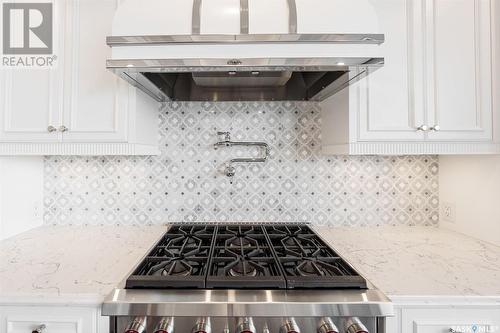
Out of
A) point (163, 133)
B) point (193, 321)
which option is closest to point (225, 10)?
point (163, 133)

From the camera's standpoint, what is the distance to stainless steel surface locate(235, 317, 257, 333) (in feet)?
2.83

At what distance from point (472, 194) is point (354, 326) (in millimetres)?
1105

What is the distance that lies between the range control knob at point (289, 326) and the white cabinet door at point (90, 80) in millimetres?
1044

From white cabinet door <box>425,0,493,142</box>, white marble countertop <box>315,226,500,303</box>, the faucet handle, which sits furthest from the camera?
the faucet handle

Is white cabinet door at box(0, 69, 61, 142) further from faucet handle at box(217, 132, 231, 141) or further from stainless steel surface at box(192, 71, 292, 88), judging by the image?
faucet handle at box(217, 132, 231, 141)

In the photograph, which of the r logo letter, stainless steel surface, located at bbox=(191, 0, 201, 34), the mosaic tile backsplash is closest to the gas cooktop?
the mosaic tile backsplash

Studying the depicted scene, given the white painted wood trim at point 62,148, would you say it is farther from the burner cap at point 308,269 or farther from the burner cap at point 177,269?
the burner cap at point 308,269

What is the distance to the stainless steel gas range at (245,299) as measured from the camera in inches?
34.9

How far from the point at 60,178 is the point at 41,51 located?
70 cm

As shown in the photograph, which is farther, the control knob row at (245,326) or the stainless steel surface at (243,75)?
the stainless steel surface at (243,75)

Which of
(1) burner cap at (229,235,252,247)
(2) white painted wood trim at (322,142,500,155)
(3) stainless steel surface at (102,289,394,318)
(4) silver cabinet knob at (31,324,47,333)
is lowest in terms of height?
(4) silver cabinet knob at (31,324,47,333)

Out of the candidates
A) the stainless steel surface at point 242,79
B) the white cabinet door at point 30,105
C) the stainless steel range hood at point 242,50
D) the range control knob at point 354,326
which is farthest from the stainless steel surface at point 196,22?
the range control knob at point 354,326

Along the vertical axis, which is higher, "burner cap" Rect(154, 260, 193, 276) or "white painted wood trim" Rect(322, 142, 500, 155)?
"white painted wood trim" Rect(322, 142, 500, 155)

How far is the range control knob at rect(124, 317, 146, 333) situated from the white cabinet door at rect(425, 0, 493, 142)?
1.39 m
